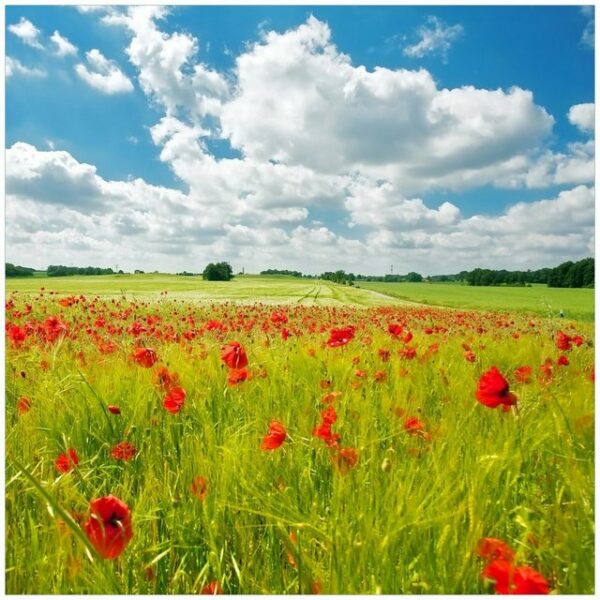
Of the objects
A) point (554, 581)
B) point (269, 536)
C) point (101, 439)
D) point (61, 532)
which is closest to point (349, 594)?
point (269, 536)

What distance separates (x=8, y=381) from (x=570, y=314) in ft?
69.2

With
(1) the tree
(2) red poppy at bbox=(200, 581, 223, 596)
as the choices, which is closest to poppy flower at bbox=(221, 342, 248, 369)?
(2) red poppy at bbox=(200, 581, 223, 596)

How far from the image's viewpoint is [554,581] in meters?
1.09

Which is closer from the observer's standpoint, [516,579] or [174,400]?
[516,579]

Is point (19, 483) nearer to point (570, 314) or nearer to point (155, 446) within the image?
point (155, 446)

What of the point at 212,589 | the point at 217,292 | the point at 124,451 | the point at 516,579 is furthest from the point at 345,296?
the point at 516,579

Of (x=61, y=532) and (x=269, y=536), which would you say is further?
(x=269, y=536)

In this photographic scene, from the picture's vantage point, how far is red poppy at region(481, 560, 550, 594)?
2.42 ft

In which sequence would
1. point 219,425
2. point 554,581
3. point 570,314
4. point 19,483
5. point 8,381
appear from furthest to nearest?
1. point 570,314
2. point 8,381
3. point 219,425
4. point 19,483
5. point 554,581

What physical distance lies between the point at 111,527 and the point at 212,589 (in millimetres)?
462

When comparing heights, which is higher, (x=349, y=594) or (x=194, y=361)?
(x=194, y=361)

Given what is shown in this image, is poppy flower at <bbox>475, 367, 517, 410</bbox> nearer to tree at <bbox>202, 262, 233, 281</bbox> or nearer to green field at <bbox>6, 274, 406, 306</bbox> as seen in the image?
green field at <bbox>6, 274, 406, 306</bbox>

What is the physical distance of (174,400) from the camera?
1736 mm

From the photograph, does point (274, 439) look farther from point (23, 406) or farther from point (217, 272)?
point (217, 272)
